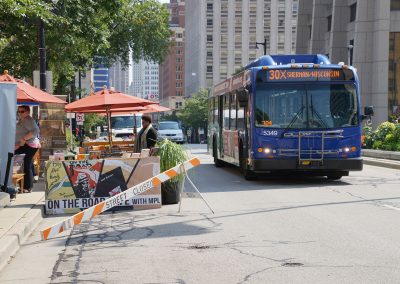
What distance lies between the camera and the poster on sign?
12.2 meters

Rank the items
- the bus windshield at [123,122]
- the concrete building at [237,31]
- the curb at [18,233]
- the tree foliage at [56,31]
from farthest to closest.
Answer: the concrete building at [237,31] → the bus windshield at [123,122] → the tree foliage at [56,31] → the curb at [18,233]

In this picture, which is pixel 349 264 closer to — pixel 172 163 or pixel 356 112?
pixel 172 163

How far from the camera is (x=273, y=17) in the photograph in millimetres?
151500

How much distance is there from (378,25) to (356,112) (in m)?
43.8

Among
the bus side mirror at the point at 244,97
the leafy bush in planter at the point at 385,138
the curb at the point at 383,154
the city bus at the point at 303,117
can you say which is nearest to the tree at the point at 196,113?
the leafy bush in planter at the point at 385,138

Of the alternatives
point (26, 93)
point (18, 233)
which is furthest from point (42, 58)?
point (18, 233)

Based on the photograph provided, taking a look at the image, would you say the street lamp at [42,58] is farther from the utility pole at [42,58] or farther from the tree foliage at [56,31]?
the tree foliage at [56,31]

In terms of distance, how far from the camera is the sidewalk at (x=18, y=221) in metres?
8.38

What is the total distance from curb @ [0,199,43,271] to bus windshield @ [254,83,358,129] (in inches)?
283

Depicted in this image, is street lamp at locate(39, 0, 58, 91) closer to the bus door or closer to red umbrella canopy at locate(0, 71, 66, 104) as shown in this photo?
red umbrella canopy at locate(0, 71, 66, 104)

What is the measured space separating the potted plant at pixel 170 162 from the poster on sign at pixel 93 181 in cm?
31

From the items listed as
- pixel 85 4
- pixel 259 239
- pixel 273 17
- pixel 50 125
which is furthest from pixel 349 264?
pixel 273 17

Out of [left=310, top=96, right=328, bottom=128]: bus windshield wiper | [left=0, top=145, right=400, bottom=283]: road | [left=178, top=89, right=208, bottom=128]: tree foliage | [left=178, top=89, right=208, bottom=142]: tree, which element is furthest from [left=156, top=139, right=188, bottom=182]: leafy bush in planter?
[left=178, top=89, right=208, bottom=128]: tree foliage

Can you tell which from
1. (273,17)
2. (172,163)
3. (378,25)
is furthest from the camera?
(273,17)
